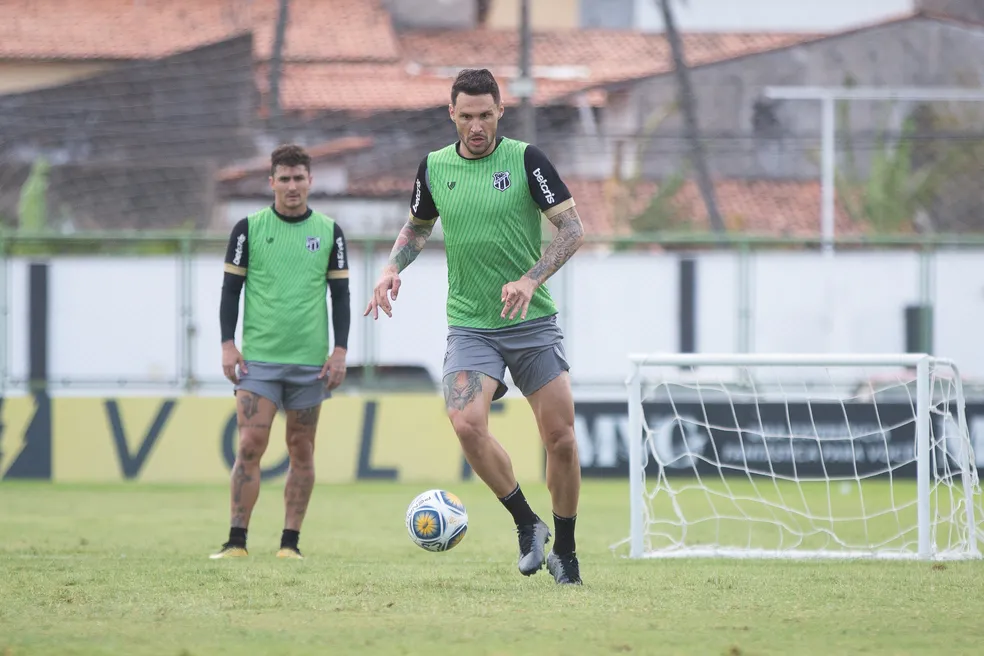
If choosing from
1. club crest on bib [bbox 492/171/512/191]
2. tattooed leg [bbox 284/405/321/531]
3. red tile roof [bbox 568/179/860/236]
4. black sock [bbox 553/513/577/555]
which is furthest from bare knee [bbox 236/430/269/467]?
red tile roof [bbox 568/179/860/236]

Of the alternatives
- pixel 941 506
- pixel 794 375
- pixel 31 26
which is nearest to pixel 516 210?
pixel 941 506

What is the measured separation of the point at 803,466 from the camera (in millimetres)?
15289

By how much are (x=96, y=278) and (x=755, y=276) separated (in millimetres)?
7671

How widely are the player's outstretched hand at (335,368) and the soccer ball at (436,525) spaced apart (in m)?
1.56

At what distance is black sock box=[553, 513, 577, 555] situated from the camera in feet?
21.4

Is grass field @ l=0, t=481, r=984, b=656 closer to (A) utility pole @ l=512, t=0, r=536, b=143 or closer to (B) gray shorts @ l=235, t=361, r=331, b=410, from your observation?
(B) gray shorts @ l=235, t=361, r=331, b=410

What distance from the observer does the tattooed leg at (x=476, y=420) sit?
251 inches

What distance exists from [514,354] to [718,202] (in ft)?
72.8

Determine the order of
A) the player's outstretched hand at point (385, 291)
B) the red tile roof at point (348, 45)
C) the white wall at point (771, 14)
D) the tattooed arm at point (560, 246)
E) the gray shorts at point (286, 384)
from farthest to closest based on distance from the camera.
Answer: the white wall at point (771, 14) < the red tile roof at point (348, 45) < the gray shorts at point (286, 384) < the player's outstretched hand at point (385, 291) < the tattooed arm at point (560, 246)

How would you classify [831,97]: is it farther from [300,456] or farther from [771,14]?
[300,456]

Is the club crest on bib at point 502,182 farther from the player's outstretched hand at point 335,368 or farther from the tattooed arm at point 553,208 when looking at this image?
the player's outstretched hand at point 335,368

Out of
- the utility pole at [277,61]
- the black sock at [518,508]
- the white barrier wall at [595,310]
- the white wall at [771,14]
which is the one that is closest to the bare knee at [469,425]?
the black sock at [518,508]

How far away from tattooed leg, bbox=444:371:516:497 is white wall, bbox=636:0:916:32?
75.0ft

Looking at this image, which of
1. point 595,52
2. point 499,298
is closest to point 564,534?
point 499,298
